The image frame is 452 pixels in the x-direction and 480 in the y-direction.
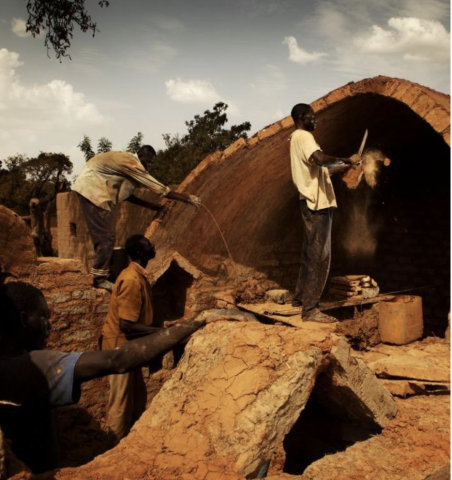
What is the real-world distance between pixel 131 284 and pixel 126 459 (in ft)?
7.46

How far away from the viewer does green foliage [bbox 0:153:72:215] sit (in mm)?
21156

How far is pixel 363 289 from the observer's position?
20.7ft

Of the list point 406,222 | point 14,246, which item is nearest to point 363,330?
point 406,222

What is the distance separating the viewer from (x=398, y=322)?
18.5 ft

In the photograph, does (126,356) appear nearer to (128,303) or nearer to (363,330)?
(128,303)

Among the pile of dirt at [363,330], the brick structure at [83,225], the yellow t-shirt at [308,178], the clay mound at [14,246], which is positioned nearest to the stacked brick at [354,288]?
the pile of dirt at [363,330]

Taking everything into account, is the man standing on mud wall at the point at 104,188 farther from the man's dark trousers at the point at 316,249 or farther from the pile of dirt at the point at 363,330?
the pile of dirt at the point at 363,330

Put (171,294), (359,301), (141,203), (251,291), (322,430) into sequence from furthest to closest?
(251,291), (171,294), (359,301), (141,203), (322,430)

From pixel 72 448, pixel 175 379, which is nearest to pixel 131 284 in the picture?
pixel 175 379

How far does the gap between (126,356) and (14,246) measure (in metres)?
2.95

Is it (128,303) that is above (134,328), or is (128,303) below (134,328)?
above

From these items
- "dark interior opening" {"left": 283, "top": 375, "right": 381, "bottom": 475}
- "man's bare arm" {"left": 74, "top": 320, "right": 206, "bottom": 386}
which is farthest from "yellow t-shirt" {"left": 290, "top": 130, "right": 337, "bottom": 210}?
"man's bare arm" {"left": 74, "top": 320, "right": 206, "bottom": 386}

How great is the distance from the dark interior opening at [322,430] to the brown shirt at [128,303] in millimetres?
1856

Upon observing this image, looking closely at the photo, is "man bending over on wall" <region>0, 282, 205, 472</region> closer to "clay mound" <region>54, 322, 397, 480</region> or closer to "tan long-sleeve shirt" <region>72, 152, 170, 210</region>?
"clay mound" <region>54, 322, 397, 480</region>
